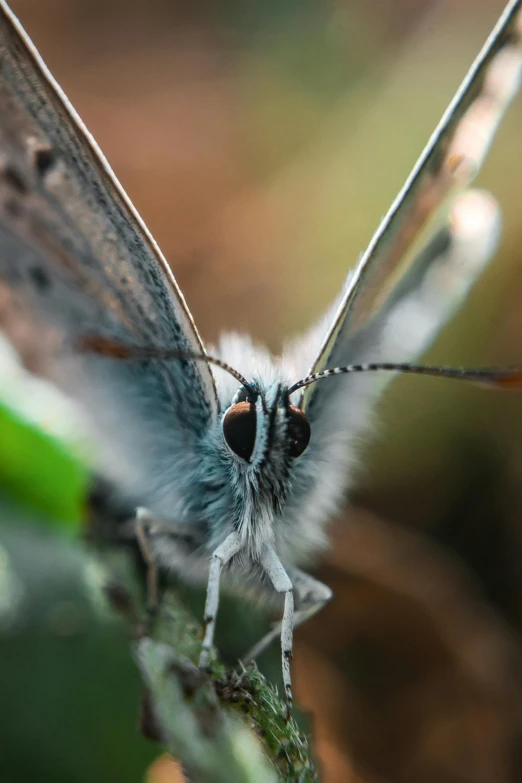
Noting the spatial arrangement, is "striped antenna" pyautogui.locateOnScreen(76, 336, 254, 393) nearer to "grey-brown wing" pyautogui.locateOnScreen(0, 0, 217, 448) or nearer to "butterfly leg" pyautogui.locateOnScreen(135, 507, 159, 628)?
"grey-brown wing" pyautogui.locateOnScreen(0, 0, 217, 448)

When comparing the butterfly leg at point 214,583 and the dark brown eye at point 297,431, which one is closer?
the butterfly leg at point 214,583

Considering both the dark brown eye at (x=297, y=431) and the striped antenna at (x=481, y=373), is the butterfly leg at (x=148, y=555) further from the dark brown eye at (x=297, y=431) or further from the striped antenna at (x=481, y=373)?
the striped antenna at (x=481, y=373)

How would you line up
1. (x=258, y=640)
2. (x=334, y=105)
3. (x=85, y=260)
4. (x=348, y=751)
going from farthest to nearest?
(x=334, y=105)
(x=348, y=751)
(x=258, y=640)
(x=85, y=260)

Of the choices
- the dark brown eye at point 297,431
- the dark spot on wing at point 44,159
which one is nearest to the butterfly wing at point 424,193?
the dark brown eye at point 297,431

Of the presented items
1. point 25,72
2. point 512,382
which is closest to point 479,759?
point 512,382

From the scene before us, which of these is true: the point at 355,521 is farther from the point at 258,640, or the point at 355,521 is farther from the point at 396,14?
the point at 396,14

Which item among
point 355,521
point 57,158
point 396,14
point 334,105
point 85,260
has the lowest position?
point 355,521

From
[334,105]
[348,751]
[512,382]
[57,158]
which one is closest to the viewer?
[512,382]

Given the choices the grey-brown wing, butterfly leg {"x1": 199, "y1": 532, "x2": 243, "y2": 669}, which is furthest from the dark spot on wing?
butterfly leg {"x1": 199, "y1": 532, "x2": 243, "y2": 669}
